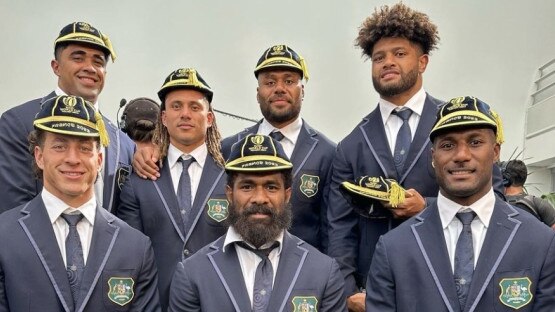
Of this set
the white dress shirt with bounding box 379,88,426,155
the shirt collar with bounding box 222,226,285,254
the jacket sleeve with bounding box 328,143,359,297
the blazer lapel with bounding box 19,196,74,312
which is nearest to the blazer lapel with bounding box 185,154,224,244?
the shirt collar with bounding box 222,226,285,254

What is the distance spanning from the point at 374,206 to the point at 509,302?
3.53 feet

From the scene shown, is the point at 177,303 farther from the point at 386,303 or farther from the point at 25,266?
the point at 386,303

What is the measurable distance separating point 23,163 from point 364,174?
2295 mm

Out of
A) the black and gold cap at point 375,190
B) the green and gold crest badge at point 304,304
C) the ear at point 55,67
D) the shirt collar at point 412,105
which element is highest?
the ear at point 55,67

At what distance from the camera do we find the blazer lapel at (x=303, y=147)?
225 inches

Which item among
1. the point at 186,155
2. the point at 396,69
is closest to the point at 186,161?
the point at 186,155

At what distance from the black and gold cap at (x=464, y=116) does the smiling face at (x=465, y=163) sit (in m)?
0.05

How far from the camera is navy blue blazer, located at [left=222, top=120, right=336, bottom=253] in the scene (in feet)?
18.4

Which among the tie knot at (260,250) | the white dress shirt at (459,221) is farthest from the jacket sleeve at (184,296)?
the white dress shirt at (459,221)

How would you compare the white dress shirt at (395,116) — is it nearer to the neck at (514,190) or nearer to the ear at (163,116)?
the ear at (163,116)

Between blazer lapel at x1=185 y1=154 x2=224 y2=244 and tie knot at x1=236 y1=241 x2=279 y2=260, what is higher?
blazer lapel at x1=185 y1=154 x2=224 y2=244

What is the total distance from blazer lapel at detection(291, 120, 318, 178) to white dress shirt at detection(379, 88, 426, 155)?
2.13ft

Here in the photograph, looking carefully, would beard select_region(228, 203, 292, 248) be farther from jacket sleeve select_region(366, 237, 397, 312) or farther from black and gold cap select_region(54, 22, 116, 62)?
black and gold cap select_region(54, 22, 116, 62)

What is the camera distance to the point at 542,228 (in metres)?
4.39
